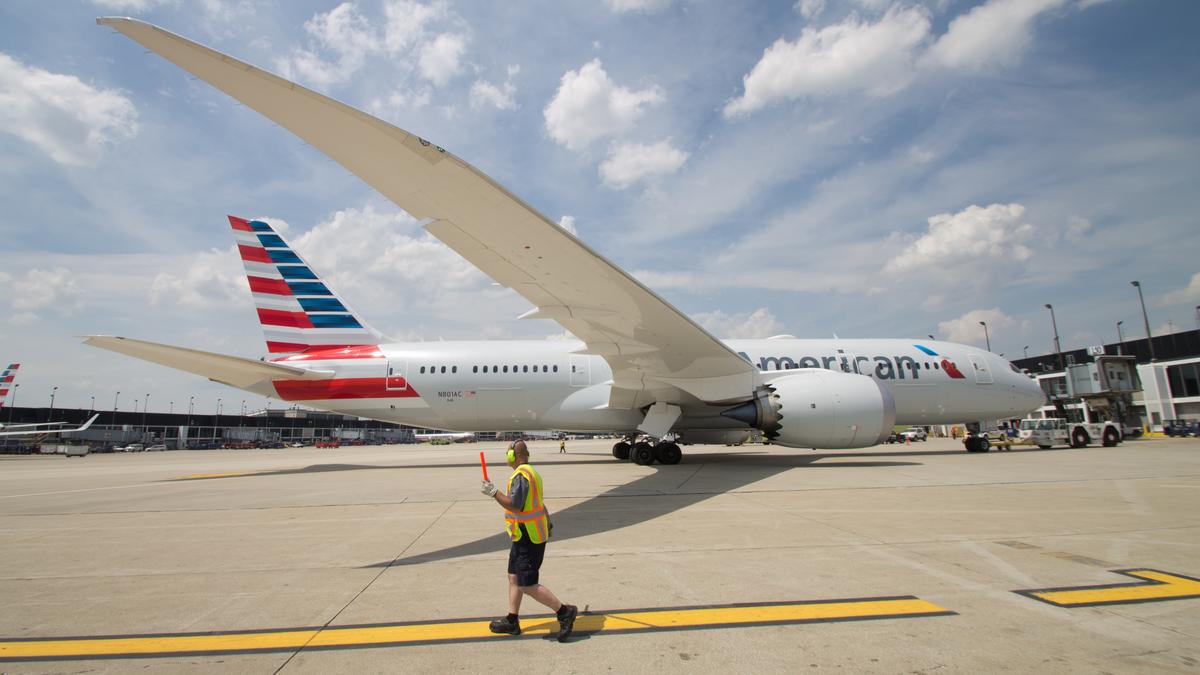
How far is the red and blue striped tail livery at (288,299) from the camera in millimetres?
15984

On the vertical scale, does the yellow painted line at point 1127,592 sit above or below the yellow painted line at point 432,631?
below

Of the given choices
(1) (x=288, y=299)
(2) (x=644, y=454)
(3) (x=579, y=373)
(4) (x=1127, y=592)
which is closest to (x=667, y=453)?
(2) (x=644, y=454)

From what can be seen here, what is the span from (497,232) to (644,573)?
15.5ft

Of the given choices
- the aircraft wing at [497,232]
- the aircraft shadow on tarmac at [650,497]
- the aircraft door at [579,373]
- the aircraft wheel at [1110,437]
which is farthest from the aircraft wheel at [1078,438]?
the aircraft door at [579,373]

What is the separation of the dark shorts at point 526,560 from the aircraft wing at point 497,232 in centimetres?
428

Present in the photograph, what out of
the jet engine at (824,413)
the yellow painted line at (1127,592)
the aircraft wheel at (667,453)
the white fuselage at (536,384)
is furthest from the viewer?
the white fuselage at (536,384)

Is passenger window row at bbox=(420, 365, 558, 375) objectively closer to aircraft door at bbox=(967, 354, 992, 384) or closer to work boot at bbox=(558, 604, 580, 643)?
work boot at bbox=(558, 604, 580, 643)

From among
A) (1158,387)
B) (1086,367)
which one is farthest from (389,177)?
(1158,387)

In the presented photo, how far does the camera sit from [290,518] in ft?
25.1

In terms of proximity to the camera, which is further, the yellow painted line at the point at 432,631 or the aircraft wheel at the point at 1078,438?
the aircraft wheel at the point at 1078,438

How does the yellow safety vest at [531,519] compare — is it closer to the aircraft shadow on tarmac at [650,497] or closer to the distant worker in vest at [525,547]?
the distant worker in vest at [525,547]

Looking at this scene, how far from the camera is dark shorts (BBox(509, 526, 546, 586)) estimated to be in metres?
3.29

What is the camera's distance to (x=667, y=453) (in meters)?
14.4

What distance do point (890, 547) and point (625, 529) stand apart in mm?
2719
